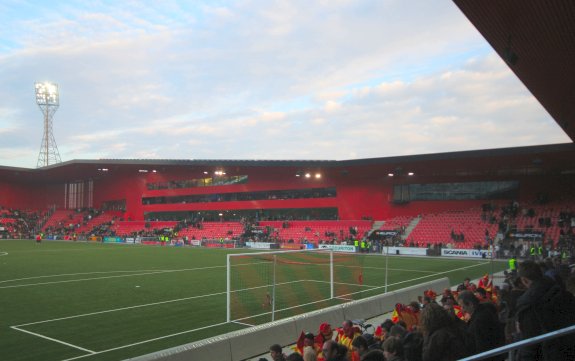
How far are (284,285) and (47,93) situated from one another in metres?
77.1

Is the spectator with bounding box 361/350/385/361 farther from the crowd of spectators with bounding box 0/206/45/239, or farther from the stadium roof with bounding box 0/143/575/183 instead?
the crowd of spectators with bounding box 0/206/45/239

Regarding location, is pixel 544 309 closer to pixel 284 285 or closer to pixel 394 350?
pixel 394 350

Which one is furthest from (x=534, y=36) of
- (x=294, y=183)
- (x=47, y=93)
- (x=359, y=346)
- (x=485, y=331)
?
(x=47, y=93)

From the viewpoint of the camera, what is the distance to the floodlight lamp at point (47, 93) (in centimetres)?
8200

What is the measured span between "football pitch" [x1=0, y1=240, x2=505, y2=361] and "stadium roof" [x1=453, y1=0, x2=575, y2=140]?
9.20m

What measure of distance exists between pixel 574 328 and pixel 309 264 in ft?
63.1

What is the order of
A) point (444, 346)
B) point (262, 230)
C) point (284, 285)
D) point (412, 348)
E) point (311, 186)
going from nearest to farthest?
point (444, 346), point (412, 348), point (284, 285), point (311, 186), point (262, 230)

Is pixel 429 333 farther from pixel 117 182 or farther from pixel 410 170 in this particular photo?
pixel 117 182

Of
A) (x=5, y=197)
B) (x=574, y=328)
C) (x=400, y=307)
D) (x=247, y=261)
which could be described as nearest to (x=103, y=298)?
(x=247, y=261)

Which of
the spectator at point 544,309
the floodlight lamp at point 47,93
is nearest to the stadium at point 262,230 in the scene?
the spectator at point 544,309

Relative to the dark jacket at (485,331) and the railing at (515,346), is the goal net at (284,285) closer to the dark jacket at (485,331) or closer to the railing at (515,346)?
the dark jacket at (485,331)

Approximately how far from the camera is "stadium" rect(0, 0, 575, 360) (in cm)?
1129

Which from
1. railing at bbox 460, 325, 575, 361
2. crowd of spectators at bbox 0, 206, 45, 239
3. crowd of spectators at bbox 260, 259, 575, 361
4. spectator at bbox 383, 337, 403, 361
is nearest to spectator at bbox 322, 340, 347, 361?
crowd of spectators at bbox 260, 259, 575, 361

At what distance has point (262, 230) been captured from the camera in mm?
52594
